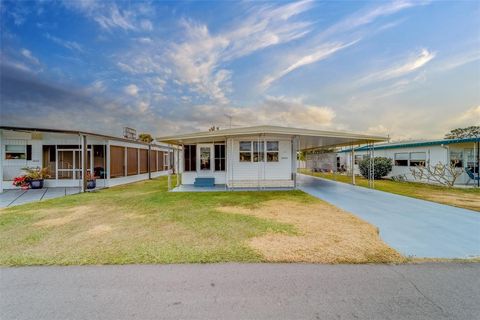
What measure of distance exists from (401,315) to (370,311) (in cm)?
31

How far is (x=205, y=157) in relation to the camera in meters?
13.2

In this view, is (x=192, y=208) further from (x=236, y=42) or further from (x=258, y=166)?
(x=236, y=42)

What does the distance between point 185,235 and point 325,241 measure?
122 inches

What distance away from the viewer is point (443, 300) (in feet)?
8.25

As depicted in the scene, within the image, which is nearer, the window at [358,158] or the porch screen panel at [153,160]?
the porch screen panel at [153,160]

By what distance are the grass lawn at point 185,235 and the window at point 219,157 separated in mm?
5465

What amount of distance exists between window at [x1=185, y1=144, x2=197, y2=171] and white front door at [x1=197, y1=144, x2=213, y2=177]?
0.26m

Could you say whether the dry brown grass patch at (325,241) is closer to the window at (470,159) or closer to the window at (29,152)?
the window at (470,159)

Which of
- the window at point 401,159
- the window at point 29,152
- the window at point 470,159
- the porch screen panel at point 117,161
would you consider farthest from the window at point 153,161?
the window at point 470,159

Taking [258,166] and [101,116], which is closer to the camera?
[258,166]

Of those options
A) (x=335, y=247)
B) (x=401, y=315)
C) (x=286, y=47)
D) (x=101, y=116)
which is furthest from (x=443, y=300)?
(x=101, y=116)

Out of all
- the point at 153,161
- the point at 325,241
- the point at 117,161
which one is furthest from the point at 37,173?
the point at 325,241

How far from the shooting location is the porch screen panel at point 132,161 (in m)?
15.7

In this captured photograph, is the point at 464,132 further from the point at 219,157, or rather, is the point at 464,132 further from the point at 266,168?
the point at 219,157
